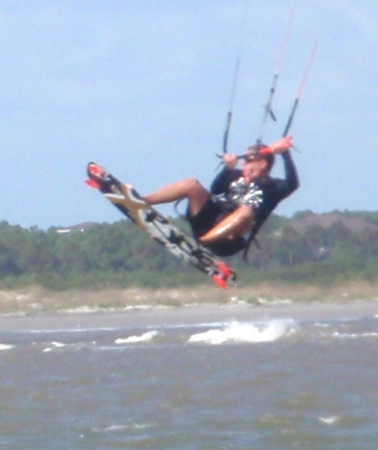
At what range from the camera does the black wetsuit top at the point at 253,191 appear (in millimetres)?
15656

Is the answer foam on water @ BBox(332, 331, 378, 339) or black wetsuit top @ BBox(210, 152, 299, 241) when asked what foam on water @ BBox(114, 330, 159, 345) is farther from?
black wetsuit top @ BBox(210, 152, 299, 241)

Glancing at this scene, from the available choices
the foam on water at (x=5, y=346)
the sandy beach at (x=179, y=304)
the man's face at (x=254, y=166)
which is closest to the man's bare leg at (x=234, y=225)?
the man's face at (x=254, y=166)

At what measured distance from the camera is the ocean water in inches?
1045

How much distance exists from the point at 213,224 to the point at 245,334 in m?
34.9

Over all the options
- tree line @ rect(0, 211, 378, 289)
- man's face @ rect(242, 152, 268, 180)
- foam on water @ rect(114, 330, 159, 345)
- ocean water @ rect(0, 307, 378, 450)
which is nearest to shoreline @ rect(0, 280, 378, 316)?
tree line @ rect(0, 211, 378, 289)

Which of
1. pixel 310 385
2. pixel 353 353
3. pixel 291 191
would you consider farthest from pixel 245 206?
pixel 353 353

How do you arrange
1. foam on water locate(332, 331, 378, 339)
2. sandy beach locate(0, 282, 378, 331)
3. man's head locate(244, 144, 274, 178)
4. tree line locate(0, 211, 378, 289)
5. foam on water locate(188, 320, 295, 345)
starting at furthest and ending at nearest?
sandy beach locate(0, 282, 378, 331)
foam on water locate(188, 320, 295, 345)
tree line locate(0, 211, 378, 289)
foam on water locate(332, 331, 378, 339)
man's head locate(244, 144, 274, 178)

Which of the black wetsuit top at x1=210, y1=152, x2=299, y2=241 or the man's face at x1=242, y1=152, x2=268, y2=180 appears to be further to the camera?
the black wetsuit top at x1=210, y1=152, x2=299, y2=241

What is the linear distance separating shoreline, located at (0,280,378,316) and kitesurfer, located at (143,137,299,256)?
48.9 m

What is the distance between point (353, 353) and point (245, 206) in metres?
26.1

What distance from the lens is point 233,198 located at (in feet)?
51.9

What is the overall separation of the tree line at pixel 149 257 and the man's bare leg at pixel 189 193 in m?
23.9

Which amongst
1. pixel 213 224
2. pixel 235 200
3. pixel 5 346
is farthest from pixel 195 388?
pixel 235 200

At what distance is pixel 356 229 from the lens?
5131 centimetres
